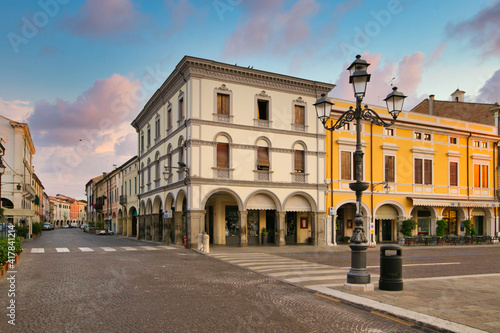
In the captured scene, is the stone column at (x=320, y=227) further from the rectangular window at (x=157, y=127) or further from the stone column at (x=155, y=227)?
the rectangular window at (x=157, y=127)

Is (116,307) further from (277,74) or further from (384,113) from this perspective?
(384,113)

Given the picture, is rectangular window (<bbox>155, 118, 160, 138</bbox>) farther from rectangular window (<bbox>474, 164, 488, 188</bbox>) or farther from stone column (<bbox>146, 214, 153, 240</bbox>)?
rectangular window (<bbox>474, 164, 488, 188</bbox>)

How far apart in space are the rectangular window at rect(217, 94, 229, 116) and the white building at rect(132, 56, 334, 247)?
67 mm

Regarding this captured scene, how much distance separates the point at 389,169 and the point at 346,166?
13.1 ft

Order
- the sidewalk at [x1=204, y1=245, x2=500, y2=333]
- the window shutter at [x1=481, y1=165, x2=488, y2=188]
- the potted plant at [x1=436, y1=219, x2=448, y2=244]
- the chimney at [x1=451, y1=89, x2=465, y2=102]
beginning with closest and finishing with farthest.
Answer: the sidewalk at [x1=204, y1=245, x2=500, y2=333] → the potted plant at [x1=436, y1=219, x2=448, y2=244] → the window shutter at [x1=481, y1=165, x2=488, y2=188] → the chimney at [x1=451, y1=89, x2=465, y2=102]

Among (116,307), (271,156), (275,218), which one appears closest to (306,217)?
(275,218)

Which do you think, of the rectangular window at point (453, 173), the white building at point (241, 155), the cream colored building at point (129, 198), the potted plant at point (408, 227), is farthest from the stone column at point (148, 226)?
the rectangular window at point (453, 173)

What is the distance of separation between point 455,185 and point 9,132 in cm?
4425

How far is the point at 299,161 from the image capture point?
29.4 metres

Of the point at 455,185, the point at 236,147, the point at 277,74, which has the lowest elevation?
the point at 455,185

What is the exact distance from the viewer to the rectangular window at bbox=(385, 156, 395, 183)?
32.1 metres

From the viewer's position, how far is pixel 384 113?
107 ft

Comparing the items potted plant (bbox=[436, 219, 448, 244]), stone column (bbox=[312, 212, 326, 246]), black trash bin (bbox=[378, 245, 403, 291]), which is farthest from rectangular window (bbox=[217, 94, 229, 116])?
potted plant (bbox=[436, 219, 448, 244])

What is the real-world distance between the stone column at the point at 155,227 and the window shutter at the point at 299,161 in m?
13.2
